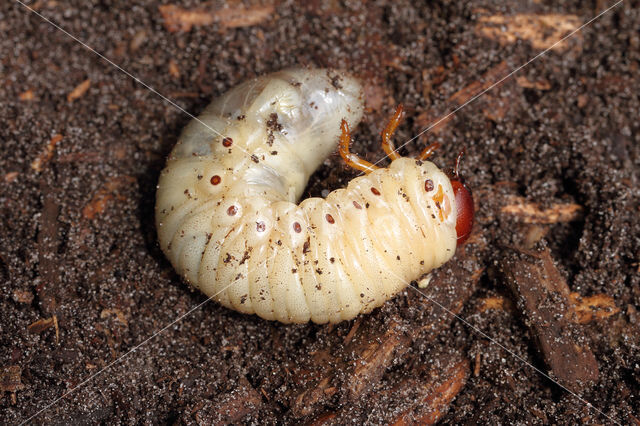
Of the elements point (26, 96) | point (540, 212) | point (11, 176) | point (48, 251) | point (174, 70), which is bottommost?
point (48, 251)

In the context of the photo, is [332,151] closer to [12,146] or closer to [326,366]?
[326,366]

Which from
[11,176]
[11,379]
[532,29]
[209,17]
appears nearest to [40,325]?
[11,379]

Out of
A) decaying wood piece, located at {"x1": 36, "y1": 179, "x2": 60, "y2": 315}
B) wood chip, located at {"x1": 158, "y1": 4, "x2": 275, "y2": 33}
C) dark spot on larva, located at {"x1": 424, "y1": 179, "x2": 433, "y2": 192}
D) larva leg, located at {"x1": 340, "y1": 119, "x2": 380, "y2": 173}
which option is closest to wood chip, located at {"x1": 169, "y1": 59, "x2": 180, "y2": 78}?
wood chip, located at {"x1": 158, "y1": 4, "x2": 275, "y2": 33}

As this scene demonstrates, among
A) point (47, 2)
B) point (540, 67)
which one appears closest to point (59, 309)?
point (47, 2)

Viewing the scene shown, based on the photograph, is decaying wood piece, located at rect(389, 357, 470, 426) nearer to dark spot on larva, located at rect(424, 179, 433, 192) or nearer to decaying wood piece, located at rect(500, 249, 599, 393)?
decaying wood piece, located at rect(500, 249, 599, 393)

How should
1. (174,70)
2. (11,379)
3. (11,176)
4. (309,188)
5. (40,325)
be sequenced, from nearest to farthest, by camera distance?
(11,379) → (40,325) → (11,176) → (309,188) → (174,70)

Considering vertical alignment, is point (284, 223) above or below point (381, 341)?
above

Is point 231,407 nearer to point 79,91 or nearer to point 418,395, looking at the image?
point 418,395

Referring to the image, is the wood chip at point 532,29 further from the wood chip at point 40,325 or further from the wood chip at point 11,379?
the wood chip at point 11,379
